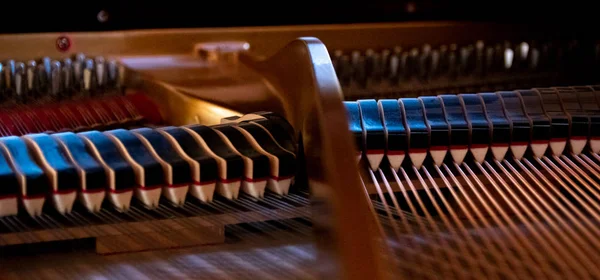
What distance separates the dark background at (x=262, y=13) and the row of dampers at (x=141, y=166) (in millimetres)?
1368

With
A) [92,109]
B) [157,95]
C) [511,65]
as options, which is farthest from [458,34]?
[92,109]

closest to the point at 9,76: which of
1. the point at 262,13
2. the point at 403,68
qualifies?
the point at 262,13

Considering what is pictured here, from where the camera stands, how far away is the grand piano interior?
4.26 ft

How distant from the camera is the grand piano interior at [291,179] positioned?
130 cm

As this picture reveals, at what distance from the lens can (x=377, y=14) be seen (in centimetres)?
310

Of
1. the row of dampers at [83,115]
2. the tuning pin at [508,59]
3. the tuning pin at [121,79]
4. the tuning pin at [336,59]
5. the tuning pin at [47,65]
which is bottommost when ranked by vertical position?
the row of dampers at [83,115]

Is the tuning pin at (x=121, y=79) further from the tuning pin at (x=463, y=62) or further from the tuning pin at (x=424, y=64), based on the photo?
the tuning pin at (x=463, y=62)

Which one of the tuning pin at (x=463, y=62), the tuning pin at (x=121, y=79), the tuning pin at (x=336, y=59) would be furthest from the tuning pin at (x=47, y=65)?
the tuning pin at (x=463, y=62)

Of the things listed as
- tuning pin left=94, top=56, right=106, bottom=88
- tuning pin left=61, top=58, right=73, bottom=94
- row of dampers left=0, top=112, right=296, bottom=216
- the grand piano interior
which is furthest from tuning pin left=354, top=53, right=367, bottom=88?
row of dampers left=0, top=112, right=296, bottom=216

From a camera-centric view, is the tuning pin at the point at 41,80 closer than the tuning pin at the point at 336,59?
Yes

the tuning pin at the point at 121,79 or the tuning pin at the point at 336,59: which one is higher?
the tuning pin at the point at 336,59

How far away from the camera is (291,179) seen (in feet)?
4.93

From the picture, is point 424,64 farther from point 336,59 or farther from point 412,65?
point 336,59

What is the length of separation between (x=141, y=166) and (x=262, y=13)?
1696 millimetres
